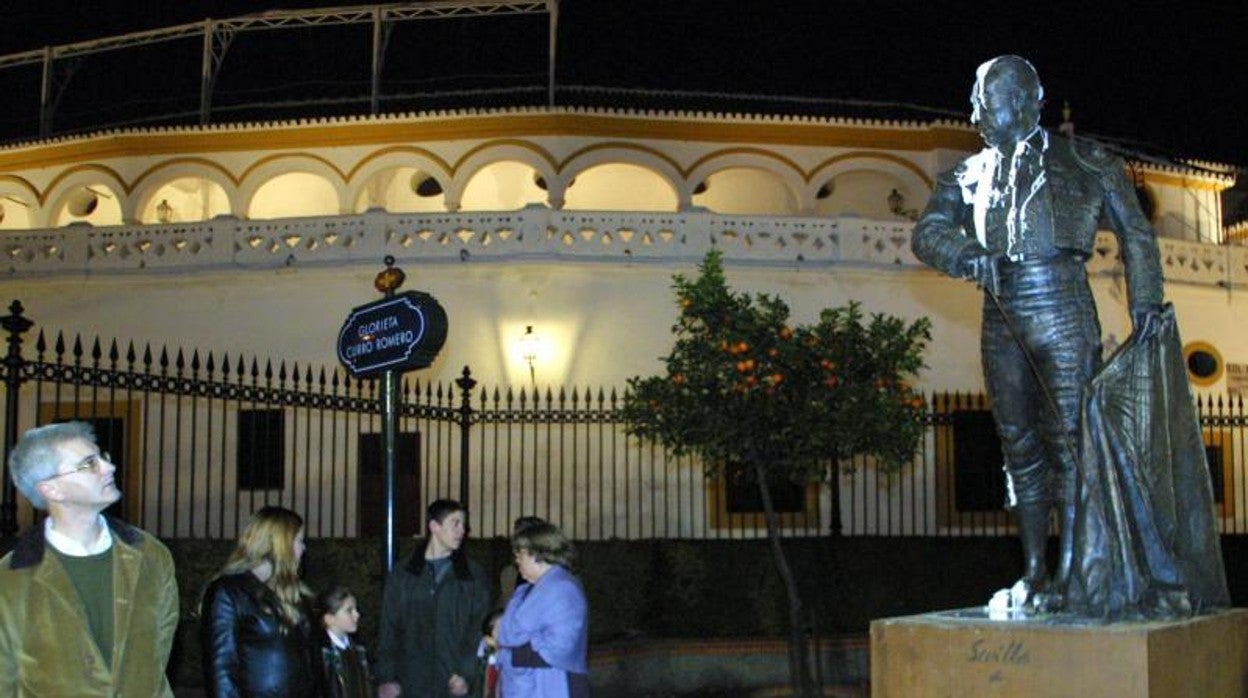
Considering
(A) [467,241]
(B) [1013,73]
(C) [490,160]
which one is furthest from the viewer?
(C) [490,160]

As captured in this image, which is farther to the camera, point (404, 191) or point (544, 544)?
point (404, 191)

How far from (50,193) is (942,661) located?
23446 millimetres

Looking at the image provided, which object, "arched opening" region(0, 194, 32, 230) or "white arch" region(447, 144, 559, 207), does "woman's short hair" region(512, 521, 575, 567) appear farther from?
"arched opening" region(0, 194, 32, 230)

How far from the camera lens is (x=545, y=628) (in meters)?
6.98

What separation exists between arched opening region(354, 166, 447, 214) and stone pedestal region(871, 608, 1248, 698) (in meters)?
21.9

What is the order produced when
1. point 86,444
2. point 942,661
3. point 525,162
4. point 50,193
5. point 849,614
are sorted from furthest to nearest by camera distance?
point 50,193 → point 525,162 → point 849,614 → point 942,661 → point 86,444

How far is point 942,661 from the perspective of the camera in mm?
5781

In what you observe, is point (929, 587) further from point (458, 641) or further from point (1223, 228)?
point (1223, 228)

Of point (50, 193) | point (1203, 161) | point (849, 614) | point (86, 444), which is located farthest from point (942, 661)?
point (1203, 161)

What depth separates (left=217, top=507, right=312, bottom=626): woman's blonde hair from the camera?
626cm

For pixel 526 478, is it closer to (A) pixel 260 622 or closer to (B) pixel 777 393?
(B) pixel 777 393

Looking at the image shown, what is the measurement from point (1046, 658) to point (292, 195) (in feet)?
78.7

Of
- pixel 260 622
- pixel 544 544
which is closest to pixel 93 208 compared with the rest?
pixel 544 544

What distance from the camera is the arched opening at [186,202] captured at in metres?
26.5
